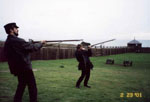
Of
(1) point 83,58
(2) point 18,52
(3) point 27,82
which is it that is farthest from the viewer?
(1) point 83,58

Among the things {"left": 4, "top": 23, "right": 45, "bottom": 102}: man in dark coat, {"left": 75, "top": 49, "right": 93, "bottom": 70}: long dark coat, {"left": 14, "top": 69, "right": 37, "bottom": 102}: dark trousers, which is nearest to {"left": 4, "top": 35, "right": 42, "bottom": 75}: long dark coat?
{"left": 4, "top": 23, "right": 45, "bottom": 102}: man in dark coat

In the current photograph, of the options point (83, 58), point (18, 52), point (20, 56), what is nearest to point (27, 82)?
point (20, 56)

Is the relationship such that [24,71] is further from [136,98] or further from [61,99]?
[136,98]

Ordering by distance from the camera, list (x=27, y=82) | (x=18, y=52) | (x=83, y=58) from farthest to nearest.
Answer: (x=83, y=58) < (x=27, y=82) < (x=18, y=52)

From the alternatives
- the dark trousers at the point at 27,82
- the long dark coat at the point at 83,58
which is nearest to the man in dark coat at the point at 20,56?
the dark trousers at the point at 27,82

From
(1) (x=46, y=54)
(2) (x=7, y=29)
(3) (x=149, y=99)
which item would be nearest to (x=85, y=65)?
(3) (x=149, y=99)

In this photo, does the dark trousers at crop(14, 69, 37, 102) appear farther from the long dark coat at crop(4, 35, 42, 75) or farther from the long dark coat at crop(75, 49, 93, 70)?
the long dark coat at crop(75, 49, 93, 70)

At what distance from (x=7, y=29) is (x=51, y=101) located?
97.4 inches

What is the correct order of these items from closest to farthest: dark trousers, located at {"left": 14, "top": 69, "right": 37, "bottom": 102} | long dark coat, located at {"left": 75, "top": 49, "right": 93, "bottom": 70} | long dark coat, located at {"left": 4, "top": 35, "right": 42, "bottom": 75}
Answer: long dark coat, located at {"left": 4, "top": 35, "right": 42, "bottom": 75}
dark trousers, located at {"left": 14, "top": 69, "right": 37, "bottom": 102}
long dark coat, located at {"left": 75, "top": 49, "right": 93, "bottom": 70}

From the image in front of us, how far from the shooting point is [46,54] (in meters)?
A: 21.3

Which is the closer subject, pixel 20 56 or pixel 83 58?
pixel 20 56

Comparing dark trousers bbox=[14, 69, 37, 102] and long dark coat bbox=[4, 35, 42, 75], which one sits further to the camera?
dark trousers bbox=[14, 69, 37, 102]

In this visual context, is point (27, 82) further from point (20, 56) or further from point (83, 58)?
point (83, 58)

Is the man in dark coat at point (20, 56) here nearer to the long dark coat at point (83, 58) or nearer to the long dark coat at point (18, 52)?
the long dark coat at point (18, 52)
